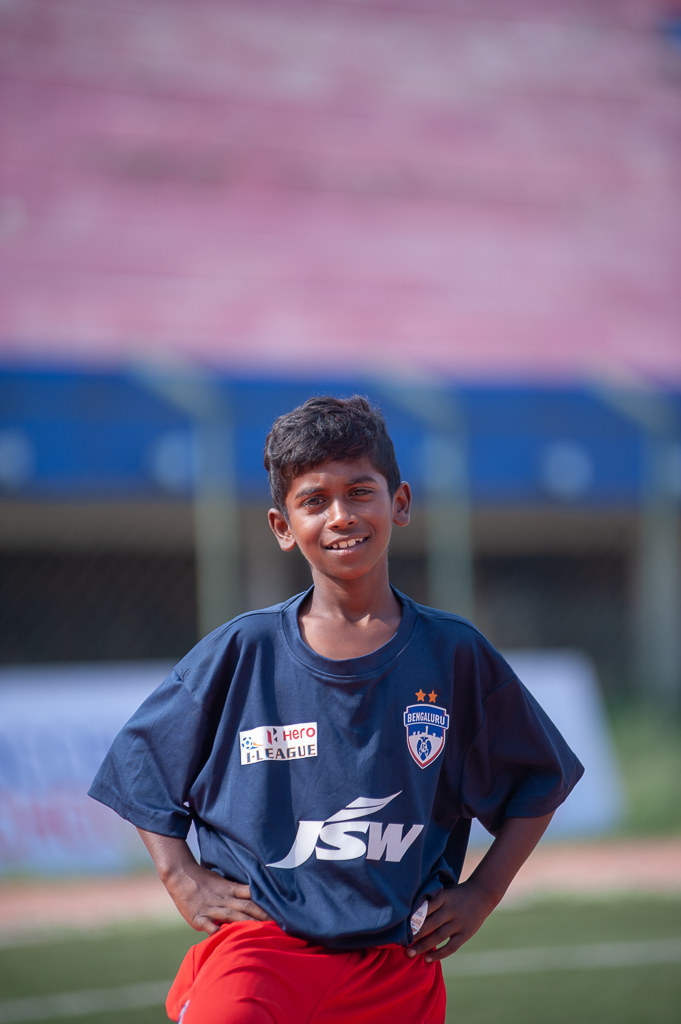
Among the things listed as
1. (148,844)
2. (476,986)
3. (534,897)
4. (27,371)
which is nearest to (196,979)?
(148,844)

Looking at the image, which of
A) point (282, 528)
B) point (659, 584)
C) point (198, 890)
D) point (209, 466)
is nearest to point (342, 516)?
point (282, 528)

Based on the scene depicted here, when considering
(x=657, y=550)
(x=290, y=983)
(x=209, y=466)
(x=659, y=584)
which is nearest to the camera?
(x=290, y=983)

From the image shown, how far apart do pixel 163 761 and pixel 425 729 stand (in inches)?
20.0

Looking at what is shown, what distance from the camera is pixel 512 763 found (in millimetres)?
2156

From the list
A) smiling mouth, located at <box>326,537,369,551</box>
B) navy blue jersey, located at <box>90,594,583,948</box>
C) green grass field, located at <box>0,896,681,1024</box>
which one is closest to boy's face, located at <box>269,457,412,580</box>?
smiling mouth, located at <box>326,537,369,551</box>

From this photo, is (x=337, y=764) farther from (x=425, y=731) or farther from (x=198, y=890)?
(x=198, y=890)

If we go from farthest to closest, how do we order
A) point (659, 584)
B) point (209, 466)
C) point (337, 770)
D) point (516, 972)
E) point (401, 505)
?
point (659, 584), point (209, 466), point (516, 972), point (401, 505), point (337, 770)

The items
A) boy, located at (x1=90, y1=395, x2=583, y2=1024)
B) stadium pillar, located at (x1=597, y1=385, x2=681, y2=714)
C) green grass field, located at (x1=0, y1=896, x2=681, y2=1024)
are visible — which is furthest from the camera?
stadium pillar, located at (x1=597, y1=385, x2=681, y2=714)

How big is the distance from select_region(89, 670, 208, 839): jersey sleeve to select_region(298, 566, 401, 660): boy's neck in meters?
0.27

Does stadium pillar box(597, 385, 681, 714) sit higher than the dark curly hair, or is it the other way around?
the dark curly hair

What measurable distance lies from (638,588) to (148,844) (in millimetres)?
11783

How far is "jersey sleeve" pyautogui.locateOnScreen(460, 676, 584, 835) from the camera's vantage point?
2.13 meters

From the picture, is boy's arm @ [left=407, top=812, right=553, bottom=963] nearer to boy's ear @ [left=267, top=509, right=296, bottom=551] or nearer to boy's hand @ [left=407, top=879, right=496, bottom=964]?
boy's hand @ [left=407, top=879, right=496, bottom=964]

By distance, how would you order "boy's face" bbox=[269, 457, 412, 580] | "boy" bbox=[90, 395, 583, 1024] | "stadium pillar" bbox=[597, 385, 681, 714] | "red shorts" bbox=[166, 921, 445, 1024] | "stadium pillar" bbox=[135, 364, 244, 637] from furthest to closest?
"stadium pillar" bbox=[597, 385, 681, 714]
"stadium pillar" bbox=[135, 364, 244, 637]
"boy's face" bbox=[269, 457, 412, 580]
"boy" bbox=[90, 395, 583, 1024]
"red shorts" bbox=[166, 921, 445, 1024]
